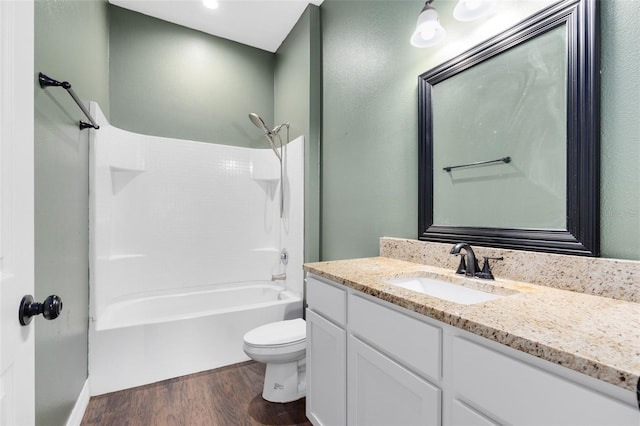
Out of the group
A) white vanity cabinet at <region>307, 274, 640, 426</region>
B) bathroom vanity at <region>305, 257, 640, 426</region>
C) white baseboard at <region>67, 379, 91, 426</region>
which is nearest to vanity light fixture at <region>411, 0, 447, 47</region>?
bathroom vanity at <region>305, 257, 640, 426</region>

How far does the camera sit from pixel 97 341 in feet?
6.22

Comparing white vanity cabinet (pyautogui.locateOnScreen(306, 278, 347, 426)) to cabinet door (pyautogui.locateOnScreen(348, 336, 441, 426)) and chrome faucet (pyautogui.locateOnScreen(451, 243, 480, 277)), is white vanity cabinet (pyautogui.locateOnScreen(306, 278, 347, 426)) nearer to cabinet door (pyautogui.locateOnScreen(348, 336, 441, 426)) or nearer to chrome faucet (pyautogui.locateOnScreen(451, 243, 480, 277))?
cabinet door (pyautogui.locateOnScreen(348, 336, 441, 426))

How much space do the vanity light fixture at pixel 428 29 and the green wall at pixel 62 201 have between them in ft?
5.01

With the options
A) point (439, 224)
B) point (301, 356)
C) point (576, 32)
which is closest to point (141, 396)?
point (301, 356)

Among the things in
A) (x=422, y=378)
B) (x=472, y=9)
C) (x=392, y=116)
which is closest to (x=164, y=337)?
(x=422, y=378)

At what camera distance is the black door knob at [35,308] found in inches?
25.5

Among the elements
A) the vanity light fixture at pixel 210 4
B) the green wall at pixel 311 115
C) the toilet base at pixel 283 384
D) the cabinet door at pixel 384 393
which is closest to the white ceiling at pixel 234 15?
the vanity light fixture at pixel 210 4

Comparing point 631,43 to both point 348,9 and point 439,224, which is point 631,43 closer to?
point 439,224

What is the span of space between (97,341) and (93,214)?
824 millimetres

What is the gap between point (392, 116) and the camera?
1762 millimetres

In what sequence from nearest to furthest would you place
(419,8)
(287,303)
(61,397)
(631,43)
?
(631,43) → (61,397) → (419,8) → (287,303)

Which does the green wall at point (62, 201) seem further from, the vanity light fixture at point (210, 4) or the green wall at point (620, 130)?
the green wall at point (620, 130)

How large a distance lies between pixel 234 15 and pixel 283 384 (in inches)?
117
